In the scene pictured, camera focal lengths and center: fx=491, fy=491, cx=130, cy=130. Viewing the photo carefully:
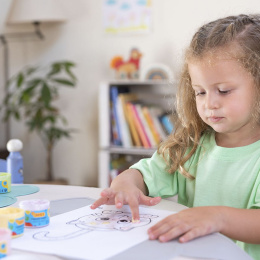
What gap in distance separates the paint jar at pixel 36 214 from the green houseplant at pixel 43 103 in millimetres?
2242

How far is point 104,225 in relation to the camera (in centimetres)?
93

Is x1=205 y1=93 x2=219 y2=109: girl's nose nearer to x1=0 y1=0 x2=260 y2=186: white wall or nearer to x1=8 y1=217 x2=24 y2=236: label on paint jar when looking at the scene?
x1=8 y1=217 x2=24 y2=236: label on paint jar

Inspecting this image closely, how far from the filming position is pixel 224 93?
1.12 m

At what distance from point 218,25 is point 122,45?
87.6 inches

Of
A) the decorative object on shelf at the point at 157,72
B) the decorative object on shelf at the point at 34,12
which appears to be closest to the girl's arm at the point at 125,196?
the decorative object on shelf at the point at 157,72

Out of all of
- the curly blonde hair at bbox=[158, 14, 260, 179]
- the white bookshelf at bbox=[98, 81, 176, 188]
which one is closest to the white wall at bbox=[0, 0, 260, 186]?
the white bookshelf at bbox=[98, 81, 176, 188]

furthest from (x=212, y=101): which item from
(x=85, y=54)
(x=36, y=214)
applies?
(x=85, y=54)

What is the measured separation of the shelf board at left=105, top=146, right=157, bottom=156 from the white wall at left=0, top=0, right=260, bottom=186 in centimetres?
44

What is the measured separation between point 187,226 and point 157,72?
2.30m

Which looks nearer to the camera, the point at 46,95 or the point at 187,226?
the point at 187,226

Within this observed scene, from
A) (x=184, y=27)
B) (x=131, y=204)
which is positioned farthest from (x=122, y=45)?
(x=131, y=204)

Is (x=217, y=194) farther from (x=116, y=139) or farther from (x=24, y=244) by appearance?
(x=116, y=139)

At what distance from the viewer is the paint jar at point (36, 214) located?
920 mm

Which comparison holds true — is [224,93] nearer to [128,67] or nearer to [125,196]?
[125,196]
